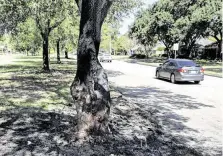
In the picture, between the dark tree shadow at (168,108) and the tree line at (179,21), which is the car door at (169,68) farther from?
the tree line at (179,21)

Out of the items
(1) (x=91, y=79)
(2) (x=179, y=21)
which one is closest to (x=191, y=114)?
(1) (x=91, y=79)

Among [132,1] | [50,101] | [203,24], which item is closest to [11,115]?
[50,101]

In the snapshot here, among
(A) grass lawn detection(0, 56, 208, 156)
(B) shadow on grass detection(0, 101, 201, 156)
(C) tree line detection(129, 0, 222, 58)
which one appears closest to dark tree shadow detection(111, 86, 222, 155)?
(A) grass lawn detection(0, 56, 208, 156)

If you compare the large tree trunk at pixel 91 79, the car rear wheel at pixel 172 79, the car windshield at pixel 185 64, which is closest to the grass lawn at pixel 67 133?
the large tree trunk at pixel 91 79

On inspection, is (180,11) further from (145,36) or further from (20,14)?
(20,14)

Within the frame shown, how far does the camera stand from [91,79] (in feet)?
22.9

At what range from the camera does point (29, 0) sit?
57.3ft

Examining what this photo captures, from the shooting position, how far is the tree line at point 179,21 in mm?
44844

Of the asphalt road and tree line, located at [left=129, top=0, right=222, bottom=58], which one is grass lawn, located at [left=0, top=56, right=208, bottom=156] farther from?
tree line, located at [left=129, top=0, right=222, bottom=58]

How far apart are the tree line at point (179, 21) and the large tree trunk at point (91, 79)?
39866 mm

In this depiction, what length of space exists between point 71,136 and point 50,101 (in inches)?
197

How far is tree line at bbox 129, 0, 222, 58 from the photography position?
44.8 meters

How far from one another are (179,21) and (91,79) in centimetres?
4527

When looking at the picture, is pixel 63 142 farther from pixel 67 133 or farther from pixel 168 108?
pixel 168 108
